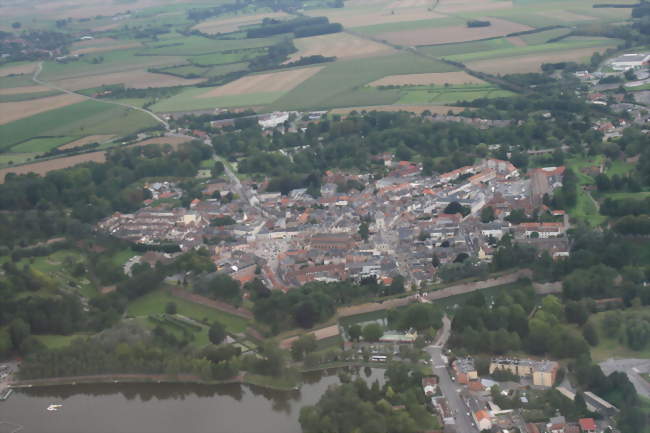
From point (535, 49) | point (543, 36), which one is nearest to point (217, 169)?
point (535, 49)

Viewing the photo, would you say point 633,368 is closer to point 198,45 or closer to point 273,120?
point 273,120

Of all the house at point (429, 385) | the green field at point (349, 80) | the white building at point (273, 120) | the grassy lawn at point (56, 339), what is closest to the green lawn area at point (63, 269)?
the grassy lawn at point (56, 339)

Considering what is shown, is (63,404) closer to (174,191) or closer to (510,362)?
(510,362)

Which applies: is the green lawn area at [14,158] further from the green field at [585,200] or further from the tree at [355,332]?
the green field at [585,200]

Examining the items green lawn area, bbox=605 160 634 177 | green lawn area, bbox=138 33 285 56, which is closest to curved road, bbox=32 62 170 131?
green lawn area, bbox=138 33 285 56

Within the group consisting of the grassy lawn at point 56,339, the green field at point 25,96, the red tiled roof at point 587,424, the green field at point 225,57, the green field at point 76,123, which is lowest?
the grassy lawn at point 56,339

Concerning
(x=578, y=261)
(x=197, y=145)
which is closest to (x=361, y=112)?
(x=197, y=145)
